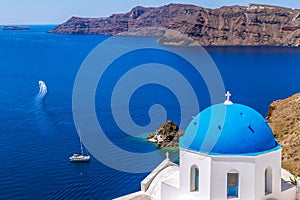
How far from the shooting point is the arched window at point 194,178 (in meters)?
16.9

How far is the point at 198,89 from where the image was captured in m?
84.1

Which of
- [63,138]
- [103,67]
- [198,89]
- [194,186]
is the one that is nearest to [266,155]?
[194,186]

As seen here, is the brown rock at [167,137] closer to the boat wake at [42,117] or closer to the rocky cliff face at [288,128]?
the rocky cliff face at [288,128]

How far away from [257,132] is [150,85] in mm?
71142

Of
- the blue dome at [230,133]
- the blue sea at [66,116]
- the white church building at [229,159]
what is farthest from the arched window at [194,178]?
the blue sea at [66,116]

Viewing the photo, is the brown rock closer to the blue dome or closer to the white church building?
the white church building

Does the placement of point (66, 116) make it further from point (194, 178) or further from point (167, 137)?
point (194, 178)

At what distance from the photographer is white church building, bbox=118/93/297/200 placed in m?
16.0

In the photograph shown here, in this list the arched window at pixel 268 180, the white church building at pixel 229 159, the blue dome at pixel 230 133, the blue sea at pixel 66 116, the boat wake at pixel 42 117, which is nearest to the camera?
the white church building at pixel 229 159

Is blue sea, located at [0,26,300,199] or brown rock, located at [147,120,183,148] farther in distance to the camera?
brown rock, located at [147,120,183,148]

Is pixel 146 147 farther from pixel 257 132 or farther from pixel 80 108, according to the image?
pixel 257 132

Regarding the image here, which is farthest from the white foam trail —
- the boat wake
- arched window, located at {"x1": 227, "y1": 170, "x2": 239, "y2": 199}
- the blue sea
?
arched window, located at {"x1": 227, "y1": 170, "x2": 239, "y2": 199}

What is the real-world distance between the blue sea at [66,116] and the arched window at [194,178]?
719 inches

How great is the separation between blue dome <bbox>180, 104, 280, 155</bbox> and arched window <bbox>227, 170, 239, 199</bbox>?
3.43ft
